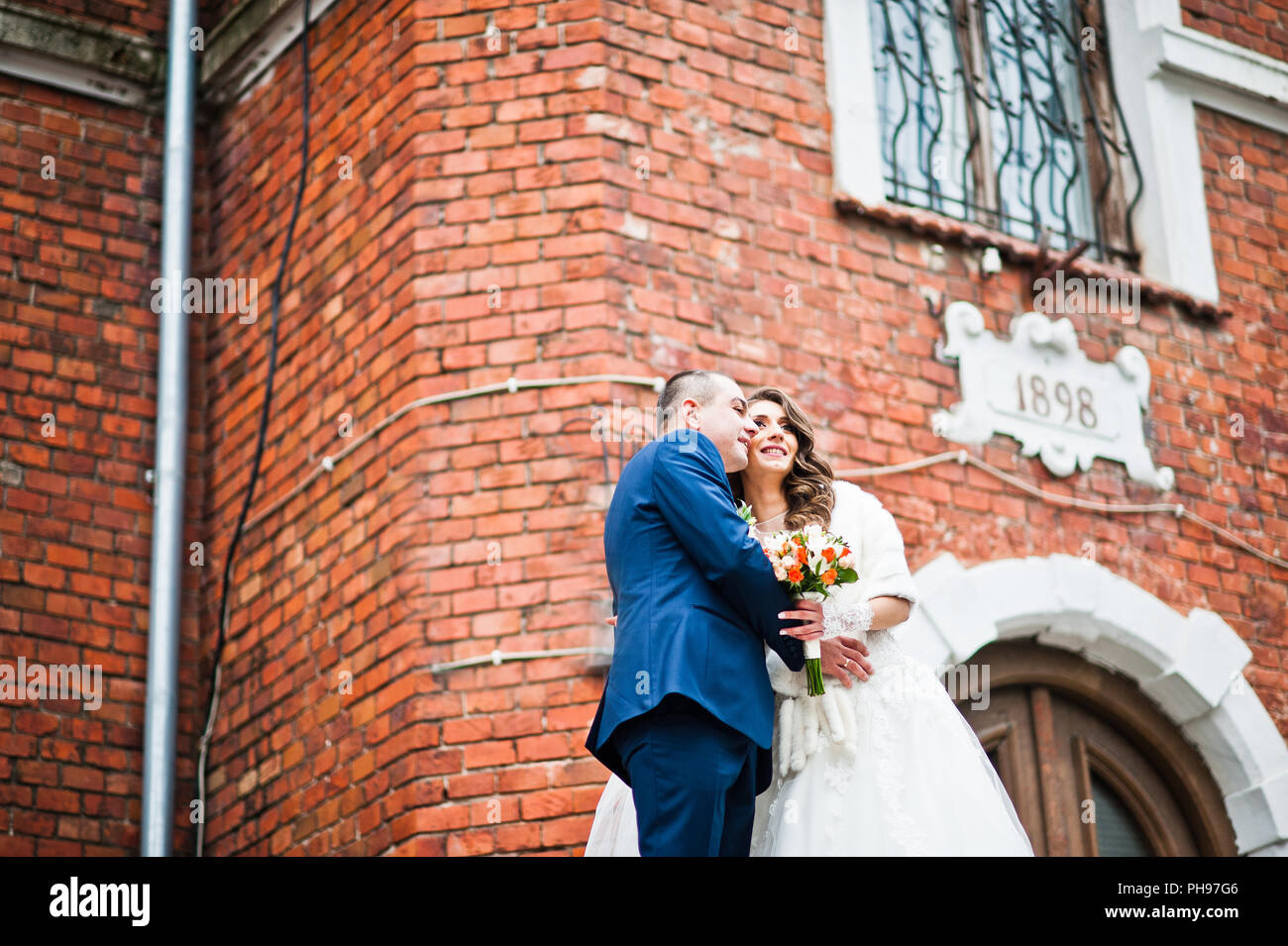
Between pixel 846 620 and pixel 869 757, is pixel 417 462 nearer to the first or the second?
pixel 846 620

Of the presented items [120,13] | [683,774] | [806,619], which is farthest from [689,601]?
[120,13]

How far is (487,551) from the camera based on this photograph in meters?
6.48

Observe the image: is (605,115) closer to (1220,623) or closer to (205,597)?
(205,597)

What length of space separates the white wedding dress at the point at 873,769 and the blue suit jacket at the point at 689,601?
201 millimetres

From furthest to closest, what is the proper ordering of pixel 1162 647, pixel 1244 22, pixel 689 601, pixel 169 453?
pixel 1244 22 < pixel 169 453 < pixel 1162 647 < pixel 689 601

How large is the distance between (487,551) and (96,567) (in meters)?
2.08

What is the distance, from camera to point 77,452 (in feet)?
25.5

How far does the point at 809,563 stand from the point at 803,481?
67cm

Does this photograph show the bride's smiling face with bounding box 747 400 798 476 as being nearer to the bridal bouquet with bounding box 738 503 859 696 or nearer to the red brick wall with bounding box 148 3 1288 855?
the bridal bouquet with bounding box 738 503 859 696

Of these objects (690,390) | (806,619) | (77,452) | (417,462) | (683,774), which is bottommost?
(683,774)

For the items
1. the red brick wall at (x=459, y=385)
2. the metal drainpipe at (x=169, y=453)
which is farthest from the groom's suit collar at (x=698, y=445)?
the metal drainpipe at (x=169, y=453)

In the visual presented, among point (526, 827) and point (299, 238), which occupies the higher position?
point (299, 238)
